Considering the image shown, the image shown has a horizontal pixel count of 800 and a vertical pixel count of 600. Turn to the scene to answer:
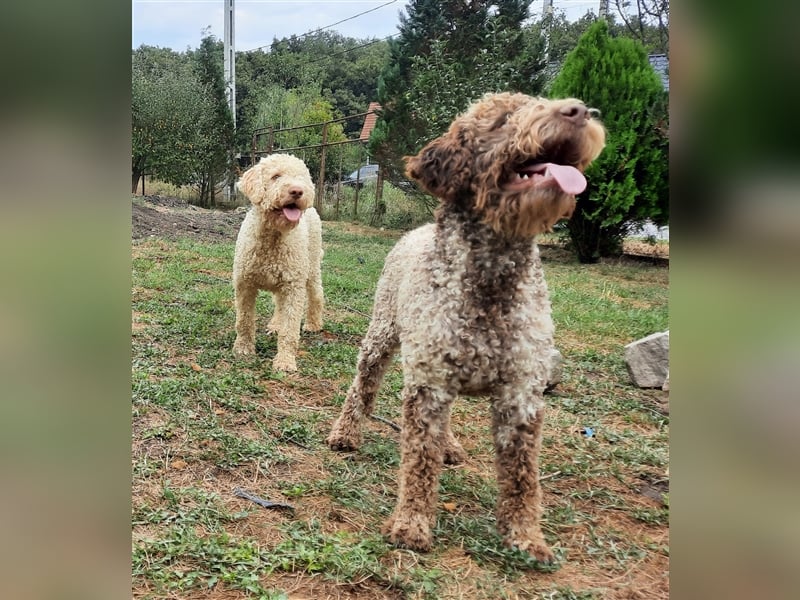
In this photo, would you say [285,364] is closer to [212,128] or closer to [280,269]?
[280,269]

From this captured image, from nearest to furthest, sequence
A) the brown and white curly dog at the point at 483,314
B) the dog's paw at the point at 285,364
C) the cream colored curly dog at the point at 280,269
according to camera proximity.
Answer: the brown and white curly dog at the point at 483,314 → the dog's paw at the point at 285,364 → the cream colored curly dog at the point at 280,269

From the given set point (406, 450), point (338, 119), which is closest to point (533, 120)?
point (406, 450)

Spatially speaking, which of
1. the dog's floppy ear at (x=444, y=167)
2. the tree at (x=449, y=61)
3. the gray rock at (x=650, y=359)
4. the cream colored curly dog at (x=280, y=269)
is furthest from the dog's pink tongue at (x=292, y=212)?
the gray rock at (x=650, y=359)

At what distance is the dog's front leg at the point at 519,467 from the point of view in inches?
68.3

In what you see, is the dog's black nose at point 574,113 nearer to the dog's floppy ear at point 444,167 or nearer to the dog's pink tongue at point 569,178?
the dog's pink tongue at point 569,178

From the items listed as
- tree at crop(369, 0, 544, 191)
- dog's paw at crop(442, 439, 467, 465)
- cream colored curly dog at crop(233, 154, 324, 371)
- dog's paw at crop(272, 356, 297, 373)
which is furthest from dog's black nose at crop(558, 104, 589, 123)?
dog's paw at crop(272, 356, 297, 373)

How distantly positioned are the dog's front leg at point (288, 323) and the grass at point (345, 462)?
0.06 meters

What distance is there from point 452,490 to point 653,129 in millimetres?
1497

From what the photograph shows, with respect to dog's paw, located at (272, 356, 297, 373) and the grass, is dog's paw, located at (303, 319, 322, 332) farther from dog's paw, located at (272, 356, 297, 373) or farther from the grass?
dog's paw, located at (272, 356, 297, 373)

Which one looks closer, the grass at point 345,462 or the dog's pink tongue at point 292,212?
the grass at point 345,462

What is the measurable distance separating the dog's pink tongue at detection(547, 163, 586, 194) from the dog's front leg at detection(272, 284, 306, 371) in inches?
69.2

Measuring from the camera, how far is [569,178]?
4.54ft
